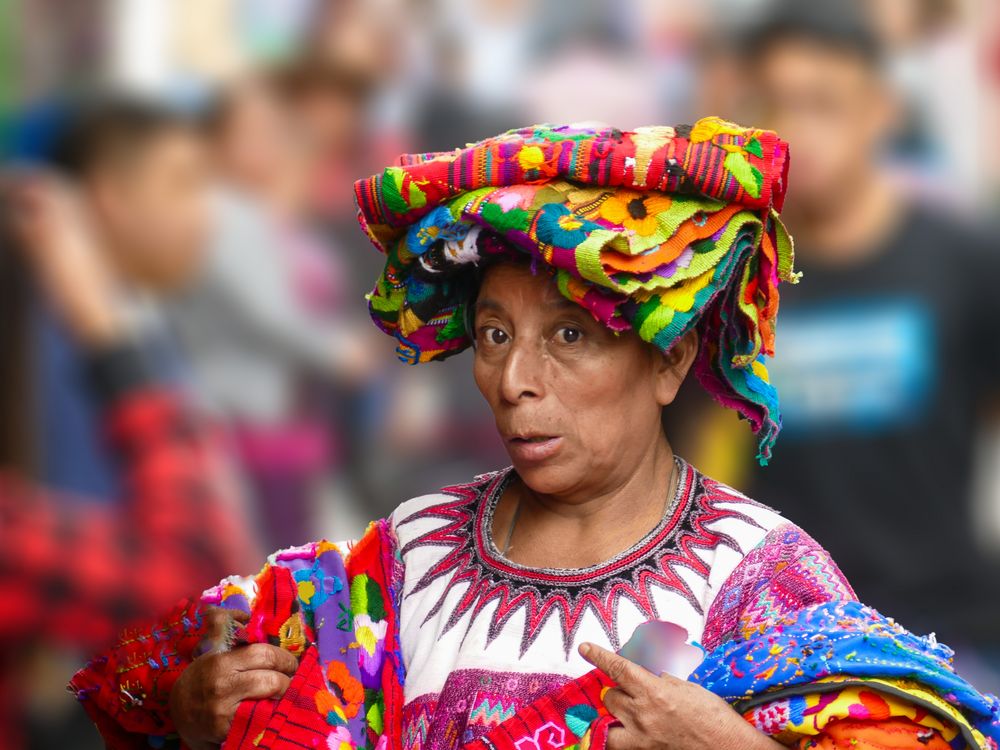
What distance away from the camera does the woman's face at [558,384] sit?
9.15 ft

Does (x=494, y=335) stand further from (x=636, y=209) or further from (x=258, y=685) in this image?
(x=258, y=685)

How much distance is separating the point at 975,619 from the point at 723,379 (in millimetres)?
3759

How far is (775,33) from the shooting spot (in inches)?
261

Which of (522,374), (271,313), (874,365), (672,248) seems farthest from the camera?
(874,365)

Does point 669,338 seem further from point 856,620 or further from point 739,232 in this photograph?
point 856,620

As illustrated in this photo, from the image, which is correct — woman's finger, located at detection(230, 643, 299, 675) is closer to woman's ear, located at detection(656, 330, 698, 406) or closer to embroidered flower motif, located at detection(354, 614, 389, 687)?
embroidered flower motif, located at detection(354, 614, 389, 687)

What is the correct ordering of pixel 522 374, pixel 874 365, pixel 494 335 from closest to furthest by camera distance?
pixel 522 374 → pixel 494 335 → pixel 874 365

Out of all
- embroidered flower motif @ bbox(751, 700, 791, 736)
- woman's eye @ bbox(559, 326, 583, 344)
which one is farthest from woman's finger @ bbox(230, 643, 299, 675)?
embroidered flower motif @ bbox(751, 700, 791, 736)

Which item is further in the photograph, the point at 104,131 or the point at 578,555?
the point at 104,131

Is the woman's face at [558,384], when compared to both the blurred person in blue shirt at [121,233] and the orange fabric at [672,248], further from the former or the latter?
the blurred person in blue shirt at [121,233]

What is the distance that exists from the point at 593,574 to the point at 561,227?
57 cm

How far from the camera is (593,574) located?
2816 mm

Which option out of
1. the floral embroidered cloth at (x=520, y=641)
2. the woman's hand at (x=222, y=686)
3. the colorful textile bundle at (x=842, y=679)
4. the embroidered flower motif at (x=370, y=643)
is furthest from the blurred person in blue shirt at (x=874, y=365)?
the colorful textile bundle at (x=842, y=679)

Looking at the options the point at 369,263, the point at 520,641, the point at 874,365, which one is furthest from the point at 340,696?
the point at 874,365
